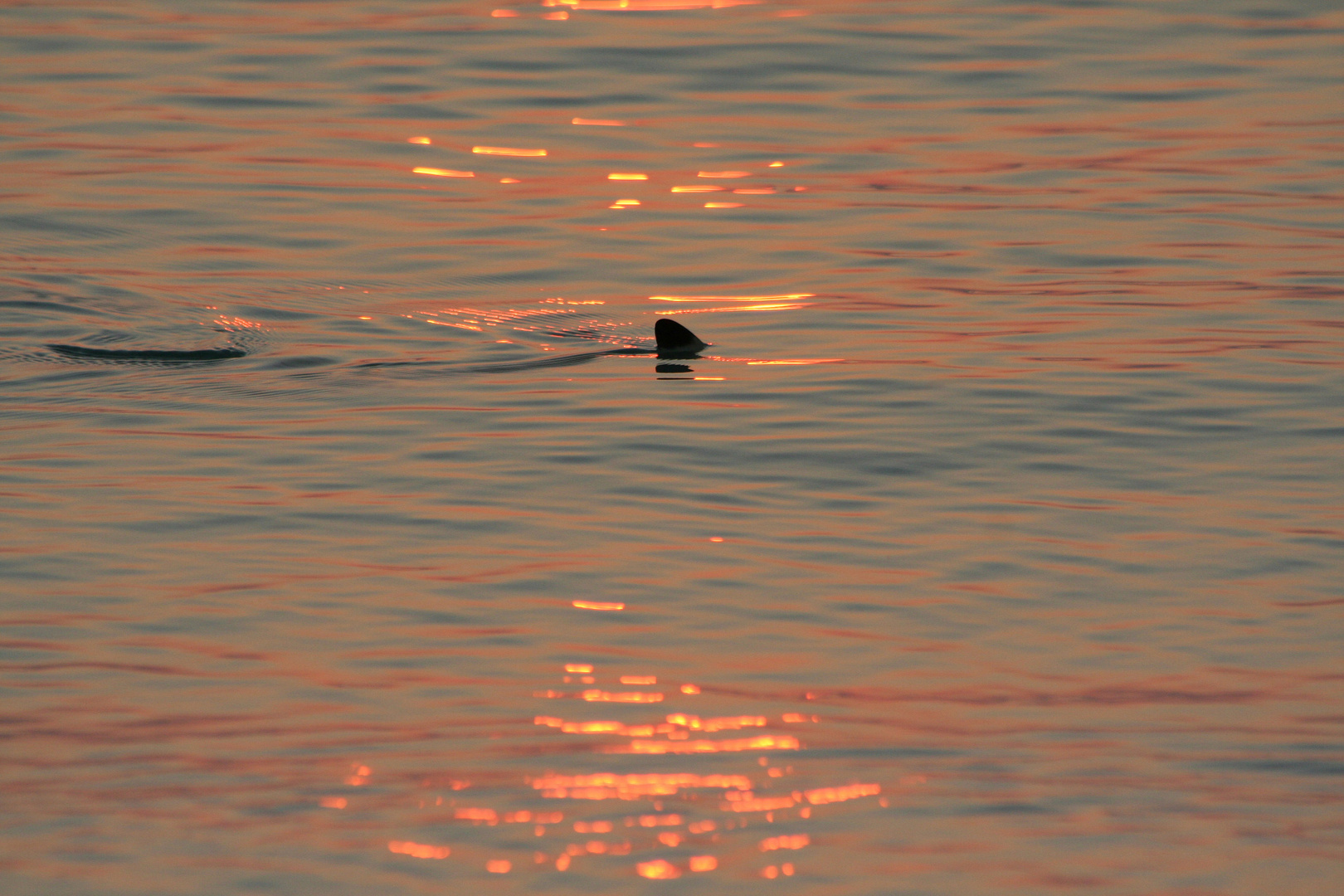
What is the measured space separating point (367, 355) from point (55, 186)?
523 centimetres

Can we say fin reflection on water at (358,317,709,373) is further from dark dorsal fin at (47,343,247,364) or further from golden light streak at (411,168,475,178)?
golden light streak at (411,168,475,178)

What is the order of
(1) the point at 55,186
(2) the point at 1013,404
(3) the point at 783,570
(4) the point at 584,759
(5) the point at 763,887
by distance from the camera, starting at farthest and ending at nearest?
(1) the point at 55,186 < (2) the point at 1013,404 < (3) the point at 783,570 < (4) the point at 584,759 < (5) the point at 763,887

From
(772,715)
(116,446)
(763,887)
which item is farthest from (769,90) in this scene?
(763,887)

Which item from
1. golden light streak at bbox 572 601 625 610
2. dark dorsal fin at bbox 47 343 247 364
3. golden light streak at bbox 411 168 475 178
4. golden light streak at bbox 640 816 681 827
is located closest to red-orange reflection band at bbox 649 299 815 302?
dark dorsal fin at bbox 47 343 247 364

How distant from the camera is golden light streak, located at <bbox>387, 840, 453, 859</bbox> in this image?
482 cm

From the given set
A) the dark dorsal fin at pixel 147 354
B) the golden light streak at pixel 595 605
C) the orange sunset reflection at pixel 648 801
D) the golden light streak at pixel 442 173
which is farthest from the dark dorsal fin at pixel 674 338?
the golden light streak at pixel 442 173

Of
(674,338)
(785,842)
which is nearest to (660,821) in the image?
(785,842)

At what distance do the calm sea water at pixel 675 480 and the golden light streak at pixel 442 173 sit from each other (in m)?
0.06

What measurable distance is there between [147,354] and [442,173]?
515 centimetres

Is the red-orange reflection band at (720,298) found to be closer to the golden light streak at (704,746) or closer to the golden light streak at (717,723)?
the golden light streak at (717,723)

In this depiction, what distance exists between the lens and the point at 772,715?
5.70m

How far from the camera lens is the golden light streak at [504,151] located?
15328 millimetres

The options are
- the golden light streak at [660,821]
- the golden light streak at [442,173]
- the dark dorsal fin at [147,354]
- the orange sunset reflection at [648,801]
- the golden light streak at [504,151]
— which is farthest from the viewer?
the golden light streak at [504,151]

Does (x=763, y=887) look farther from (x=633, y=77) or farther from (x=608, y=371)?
(x=633, y=77)
